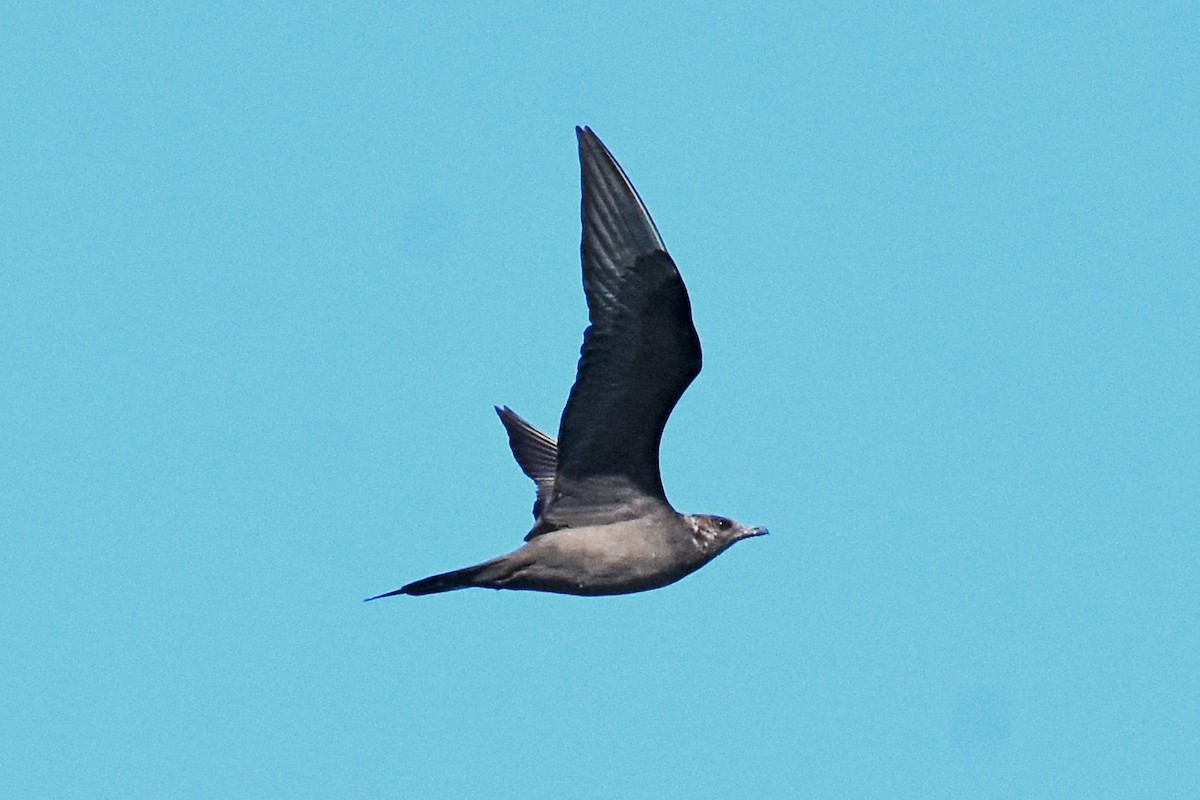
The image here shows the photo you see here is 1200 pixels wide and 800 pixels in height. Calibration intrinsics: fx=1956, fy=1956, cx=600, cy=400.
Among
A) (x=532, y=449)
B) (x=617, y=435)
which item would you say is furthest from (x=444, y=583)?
(x=532, y=449)

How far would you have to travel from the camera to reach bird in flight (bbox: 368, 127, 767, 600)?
1342 cm

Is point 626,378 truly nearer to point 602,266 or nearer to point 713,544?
point 602,266

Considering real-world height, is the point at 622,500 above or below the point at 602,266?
below

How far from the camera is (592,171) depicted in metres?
13.4

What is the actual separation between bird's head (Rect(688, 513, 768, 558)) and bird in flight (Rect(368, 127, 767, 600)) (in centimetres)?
1

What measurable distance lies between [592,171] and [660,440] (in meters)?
2.21

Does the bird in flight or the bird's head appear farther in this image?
the bird's head

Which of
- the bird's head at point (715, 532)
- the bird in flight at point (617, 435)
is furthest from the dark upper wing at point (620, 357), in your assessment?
the bird's head at point (715, 532)

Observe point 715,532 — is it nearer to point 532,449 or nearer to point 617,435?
point 617,435

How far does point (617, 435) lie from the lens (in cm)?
1431

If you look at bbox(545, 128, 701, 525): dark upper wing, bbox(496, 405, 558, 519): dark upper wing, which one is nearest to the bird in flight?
bbox(545, 128, 701, 525): dark upper wing

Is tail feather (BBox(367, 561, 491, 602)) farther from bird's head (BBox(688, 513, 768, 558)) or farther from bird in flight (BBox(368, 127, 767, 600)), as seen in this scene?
bird's head (BBox(688, 513, 768, 558))

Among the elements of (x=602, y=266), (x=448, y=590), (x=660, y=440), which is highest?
(x=602, y=266)

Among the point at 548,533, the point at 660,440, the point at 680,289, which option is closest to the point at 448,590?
the point at 548,533
